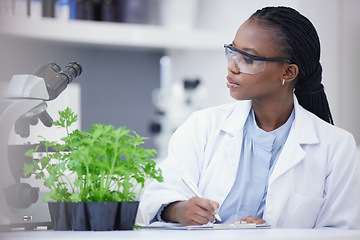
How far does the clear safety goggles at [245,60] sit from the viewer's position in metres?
1.75

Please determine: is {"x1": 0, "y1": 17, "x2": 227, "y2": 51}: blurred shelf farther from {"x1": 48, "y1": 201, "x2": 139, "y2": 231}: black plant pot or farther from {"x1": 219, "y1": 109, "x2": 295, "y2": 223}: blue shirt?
{"x1": 48, "y1": 201, "x2": 139, "y2": 231}: black plant pot

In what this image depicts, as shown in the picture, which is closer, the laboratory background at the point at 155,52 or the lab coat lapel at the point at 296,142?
the lab coat lapel at the point at 296,142

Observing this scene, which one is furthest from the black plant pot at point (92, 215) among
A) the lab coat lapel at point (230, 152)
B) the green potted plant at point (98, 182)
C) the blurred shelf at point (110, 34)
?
the blurred shelf at point (110, 34)

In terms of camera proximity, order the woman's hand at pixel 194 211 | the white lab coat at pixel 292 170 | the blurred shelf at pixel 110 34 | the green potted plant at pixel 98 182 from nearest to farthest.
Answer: the green potted plant at pixel 98 182
the woman's hand at pixel 194 211
the white lab coat at pixel 292 170
the blurred shelf at pixel 110 34

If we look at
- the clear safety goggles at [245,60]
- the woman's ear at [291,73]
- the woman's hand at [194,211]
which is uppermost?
the clear safety goggles at [245,60]

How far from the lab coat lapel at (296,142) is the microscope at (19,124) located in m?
0.71

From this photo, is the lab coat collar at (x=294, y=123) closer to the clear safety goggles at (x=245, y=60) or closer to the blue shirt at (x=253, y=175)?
the blue shirt at (x=253, y=175)

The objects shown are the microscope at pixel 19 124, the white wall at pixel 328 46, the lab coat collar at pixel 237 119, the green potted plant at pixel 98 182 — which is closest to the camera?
the green potted plant at pixel 98 182

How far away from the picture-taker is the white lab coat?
169 cm

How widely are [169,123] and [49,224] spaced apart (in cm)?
170

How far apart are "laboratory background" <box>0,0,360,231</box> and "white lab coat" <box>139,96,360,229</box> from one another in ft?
3.06

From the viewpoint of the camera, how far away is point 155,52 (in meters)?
3.13

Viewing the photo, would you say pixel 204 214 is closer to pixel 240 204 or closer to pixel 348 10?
pixel 240 204

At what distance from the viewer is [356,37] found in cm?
283
